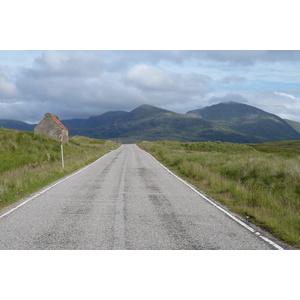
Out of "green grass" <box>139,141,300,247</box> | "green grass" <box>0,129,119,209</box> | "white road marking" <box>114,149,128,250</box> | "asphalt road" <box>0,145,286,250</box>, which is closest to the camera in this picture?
"white road marking" <box>114,149,128,250</box>

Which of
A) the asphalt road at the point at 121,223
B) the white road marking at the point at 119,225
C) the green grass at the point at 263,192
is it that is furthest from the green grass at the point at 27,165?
the green grass at the point at 263,192

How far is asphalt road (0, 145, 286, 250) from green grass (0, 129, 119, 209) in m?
1.31

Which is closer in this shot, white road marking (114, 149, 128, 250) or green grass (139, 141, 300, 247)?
white road marking (114, 149, 128, 250)

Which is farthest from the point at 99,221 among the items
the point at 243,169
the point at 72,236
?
the point at 243,169

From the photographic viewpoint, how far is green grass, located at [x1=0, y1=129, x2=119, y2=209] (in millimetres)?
13344

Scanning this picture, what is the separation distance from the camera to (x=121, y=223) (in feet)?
26.4

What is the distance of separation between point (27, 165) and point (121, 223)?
19719 millimetres

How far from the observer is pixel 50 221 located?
8.23 m

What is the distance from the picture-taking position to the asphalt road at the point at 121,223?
649 centimetres

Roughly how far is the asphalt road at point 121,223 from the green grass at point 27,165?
1.31m

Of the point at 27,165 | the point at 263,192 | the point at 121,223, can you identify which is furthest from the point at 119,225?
the point at 27,165

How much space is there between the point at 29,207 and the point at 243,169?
12895mm

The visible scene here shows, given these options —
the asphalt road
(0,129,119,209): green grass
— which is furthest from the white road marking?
(0,129,119,209): green grass

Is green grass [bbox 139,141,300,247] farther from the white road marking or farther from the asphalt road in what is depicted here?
the white road marking
